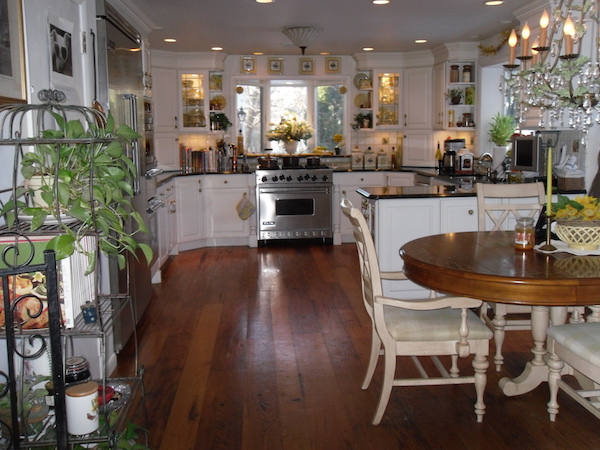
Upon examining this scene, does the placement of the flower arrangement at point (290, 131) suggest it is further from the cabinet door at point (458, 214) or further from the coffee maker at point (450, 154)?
the cabinet door at point (458, 214)

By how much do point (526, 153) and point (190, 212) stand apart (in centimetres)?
378

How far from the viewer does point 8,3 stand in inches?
83.5

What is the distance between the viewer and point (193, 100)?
7.73 m

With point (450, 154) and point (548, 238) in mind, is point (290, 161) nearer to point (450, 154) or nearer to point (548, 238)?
point (450, 154)

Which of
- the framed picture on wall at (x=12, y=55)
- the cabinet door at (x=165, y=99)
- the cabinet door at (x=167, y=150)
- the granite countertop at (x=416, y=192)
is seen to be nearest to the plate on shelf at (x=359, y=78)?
the cabinet door at (x=165, y=99)

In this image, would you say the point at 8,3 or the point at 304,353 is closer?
the point at 8,3

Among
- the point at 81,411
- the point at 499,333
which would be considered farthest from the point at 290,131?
the point at 81,411

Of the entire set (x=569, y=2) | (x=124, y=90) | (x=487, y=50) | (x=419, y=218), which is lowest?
(x=419, y=218)

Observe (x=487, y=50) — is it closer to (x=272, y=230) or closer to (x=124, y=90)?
(x=272, y=230)

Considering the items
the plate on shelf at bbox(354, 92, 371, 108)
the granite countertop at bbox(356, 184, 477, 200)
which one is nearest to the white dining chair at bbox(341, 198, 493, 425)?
the granite countertop at bbox(356, 184, 477, 200)

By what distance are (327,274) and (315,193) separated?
1.74m

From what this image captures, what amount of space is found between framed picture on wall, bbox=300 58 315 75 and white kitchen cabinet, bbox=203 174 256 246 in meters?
1.74

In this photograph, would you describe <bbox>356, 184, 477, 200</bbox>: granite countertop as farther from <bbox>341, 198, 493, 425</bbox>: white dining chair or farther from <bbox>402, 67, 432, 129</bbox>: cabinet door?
<bbox>402, 67, 432, 129</bbox>: cabinet door

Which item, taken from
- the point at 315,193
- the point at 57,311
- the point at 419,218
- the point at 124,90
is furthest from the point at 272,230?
the point at 57,311
